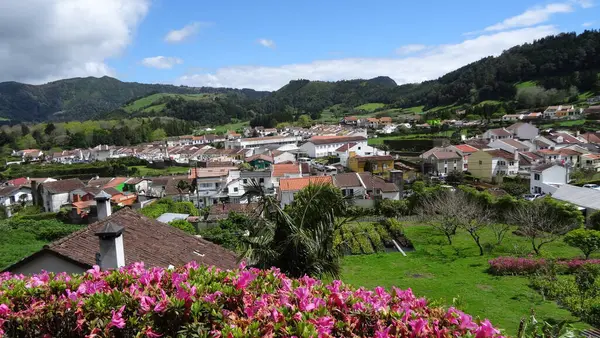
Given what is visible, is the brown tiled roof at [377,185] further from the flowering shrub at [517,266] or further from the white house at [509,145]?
the white house at [509,145]

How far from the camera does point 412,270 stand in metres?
19.3

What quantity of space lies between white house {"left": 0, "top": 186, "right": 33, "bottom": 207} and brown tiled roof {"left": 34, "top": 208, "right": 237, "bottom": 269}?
46.0 m

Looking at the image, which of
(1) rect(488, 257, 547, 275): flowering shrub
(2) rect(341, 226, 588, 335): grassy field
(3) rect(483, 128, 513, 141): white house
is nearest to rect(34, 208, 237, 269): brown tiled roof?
(2) rect(341, 226, 588, 335): grassy field

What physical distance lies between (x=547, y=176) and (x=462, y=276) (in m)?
23.3

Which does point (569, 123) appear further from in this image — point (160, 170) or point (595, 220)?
point (160, 170)

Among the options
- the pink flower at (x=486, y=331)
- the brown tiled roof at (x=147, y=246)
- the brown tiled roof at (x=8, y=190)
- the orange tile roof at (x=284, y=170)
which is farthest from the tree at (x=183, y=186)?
the pink flower at (x=486, y=331)

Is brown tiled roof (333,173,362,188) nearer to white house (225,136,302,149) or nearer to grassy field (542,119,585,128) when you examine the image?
white house (225,136,302,149)

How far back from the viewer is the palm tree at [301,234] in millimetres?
6211

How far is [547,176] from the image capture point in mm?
35719

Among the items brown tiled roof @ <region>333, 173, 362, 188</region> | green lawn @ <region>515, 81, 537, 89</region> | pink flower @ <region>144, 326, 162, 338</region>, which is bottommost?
brown tiled roof @ <region>333, 173, 362, 188</region>

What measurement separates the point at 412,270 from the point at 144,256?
46.2ft

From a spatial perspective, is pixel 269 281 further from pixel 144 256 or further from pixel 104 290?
pixel 144 256

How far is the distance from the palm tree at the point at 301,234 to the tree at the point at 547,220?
18969mm

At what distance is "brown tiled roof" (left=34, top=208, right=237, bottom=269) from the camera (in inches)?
318
